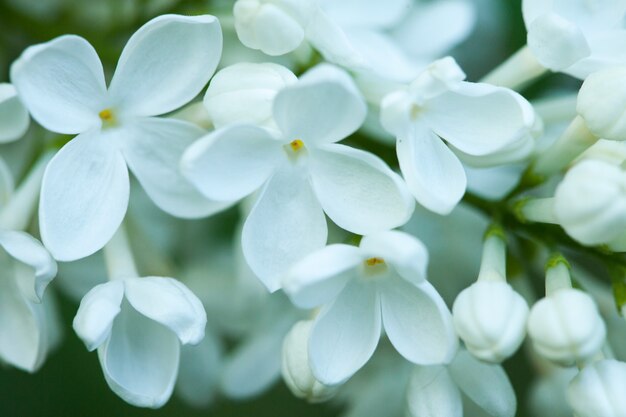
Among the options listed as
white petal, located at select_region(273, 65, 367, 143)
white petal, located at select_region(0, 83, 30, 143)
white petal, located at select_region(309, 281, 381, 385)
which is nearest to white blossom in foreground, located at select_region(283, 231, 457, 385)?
white petal, located at select_region(309, 281, 381, 385)

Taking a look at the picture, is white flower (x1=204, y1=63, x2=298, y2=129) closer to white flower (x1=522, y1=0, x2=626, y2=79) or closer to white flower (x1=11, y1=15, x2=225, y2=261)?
white flower (x1=11, y1=15, x2=225, y2=261)

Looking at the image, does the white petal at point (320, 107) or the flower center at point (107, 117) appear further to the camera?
the flower center at point (107, 117)

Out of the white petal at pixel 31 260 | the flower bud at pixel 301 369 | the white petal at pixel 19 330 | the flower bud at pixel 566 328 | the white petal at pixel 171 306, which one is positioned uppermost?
the flower bud at pixel 566 328

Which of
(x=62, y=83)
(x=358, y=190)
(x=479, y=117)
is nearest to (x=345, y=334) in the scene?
(x=358, y=190)

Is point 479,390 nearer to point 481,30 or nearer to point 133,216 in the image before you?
point 133,216

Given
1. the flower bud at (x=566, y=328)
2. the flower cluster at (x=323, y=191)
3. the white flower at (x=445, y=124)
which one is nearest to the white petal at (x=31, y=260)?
the flower cluster at (x=323, y=191)

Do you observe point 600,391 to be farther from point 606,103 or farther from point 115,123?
point 115,123

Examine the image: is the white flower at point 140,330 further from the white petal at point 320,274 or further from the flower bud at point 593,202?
the flower bud at point 593,202
